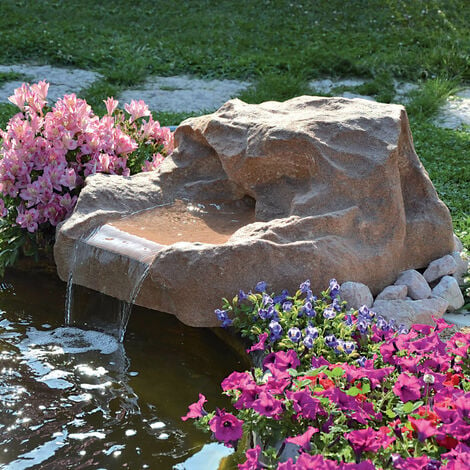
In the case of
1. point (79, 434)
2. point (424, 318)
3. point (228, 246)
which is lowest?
point (79, 434)

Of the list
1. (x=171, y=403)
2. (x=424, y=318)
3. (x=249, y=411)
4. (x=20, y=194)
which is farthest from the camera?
(x=20, y=194)

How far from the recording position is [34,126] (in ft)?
15.5

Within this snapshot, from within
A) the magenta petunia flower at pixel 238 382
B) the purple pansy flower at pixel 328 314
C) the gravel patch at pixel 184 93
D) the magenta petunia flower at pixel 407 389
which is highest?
the magenta petunia flower at pixel 407 389

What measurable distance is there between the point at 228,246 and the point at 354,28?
387 inches

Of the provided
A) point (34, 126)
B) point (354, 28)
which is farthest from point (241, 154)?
point (354, 28)

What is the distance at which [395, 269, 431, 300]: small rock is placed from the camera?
13.6ft

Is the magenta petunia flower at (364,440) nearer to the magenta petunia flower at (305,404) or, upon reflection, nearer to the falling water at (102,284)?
the magenta petunia flower at (305,404)

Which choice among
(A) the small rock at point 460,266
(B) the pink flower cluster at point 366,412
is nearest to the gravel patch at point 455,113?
(A) the small rock at point 460,266

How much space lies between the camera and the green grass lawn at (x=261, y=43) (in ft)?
32.1

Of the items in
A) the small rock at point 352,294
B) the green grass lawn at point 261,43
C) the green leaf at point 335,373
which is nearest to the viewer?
the green leaf at point 335,373

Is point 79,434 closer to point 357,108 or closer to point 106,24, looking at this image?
point 357,108

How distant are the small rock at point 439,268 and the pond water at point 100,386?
1.23 m

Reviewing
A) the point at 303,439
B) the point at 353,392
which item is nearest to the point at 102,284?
the point at 353,392

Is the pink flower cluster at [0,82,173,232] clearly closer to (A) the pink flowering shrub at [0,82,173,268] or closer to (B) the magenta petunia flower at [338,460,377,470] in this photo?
(A) the pink flowering shrub at [0,82,173,268]
